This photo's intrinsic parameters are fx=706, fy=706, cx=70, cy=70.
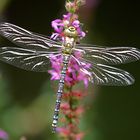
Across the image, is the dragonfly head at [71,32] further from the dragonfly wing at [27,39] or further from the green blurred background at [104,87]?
the green blurred background at [104,87]

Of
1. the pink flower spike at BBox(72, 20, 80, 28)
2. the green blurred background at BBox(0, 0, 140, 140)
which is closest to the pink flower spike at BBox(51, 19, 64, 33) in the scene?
the pink flower spike at BBox(72, 20, 80, 28)

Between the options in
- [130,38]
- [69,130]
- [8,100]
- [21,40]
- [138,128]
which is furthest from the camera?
[130,38]

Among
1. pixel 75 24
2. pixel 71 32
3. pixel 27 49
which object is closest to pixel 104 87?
Answer: pixel 27 49

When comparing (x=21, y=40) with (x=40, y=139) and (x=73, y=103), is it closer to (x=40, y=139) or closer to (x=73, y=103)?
(x=73, y=103)

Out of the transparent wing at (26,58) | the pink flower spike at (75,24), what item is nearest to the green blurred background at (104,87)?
the transparent wing at (26,58)

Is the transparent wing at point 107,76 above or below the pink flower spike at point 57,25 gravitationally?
below

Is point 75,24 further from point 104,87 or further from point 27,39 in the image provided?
point 104,87

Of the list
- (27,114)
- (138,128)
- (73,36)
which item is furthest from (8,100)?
(138,128)
